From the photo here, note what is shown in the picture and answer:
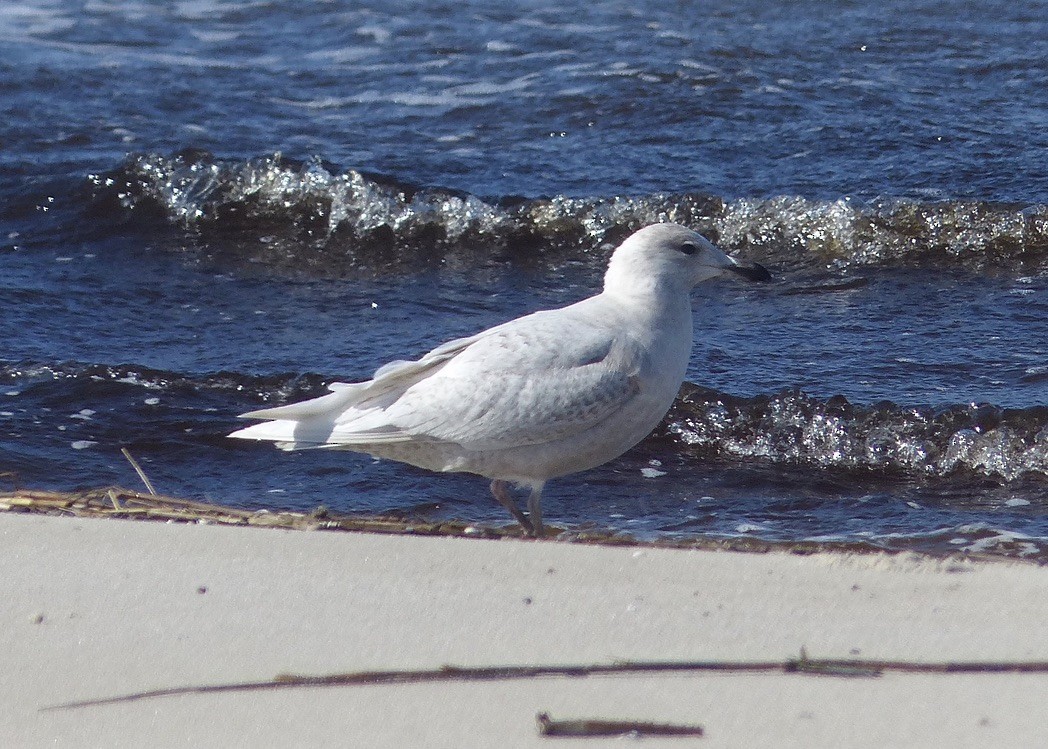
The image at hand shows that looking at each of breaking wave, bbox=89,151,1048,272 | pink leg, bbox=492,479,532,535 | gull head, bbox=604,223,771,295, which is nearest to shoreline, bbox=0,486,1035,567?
pink leg, bbox=492,479,532,535

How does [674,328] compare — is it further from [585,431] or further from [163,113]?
[163,113]

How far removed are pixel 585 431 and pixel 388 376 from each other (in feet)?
2.08

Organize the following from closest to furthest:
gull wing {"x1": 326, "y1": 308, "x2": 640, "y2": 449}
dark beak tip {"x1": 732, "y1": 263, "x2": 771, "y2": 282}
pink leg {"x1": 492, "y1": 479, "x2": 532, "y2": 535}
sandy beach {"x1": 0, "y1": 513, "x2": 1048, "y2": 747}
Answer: sandy beach {"x1": 0, "y1": 513, "x2": 1048, "y2": 747} < gull wing {"x1": 326, "y1": 308, "x2": 640, "y2": 449} < pink leg {"x1": 492, "y1": 479, "x2": 532, "y2": 535} < dark beak tip {"x1": 732, "y1": 263, "x2": 771, "y2": 282}

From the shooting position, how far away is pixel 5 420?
19.8 ft

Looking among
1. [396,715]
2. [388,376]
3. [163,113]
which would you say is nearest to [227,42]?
[163,113]

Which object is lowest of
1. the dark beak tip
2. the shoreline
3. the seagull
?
the shoreline

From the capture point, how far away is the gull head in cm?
455

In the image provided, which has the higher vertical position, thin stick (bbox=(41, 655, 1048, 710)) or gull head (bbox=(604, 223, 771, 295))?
gull head (bbox=(604, 223, 771, 295))

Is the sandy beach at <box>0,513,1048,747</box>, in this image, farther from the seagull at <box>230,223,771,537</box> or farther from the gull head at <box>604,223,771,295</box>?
the gull head at <box>604,223,771,295</box>

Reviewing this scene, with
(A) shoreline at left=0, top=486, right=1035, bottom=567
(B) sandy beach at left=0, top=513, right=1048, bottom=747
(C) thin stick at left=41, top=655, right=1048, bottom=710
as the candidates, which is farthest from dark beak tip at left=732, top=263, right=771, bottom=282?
(C) thin stick at left=41, top=655, right=1048, bottom=710

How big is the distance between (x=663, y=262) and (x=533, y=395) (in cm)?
69

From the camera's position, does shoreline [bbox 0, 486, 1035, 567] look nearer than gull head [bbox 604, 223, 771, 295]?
Yes

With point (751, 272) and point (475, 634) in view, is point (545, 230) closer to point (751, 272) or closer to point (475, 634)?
point (751, 272)

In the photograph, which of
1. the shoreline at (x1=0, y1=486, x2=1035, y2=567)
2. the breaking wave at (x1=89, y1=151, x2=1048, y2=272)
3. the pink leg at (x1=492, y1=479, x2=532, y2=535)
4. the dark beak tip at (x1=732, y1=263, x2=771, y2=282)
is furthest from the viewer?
the breaking wave at (x1=89, y1=151, x2=1048, y2=272)
